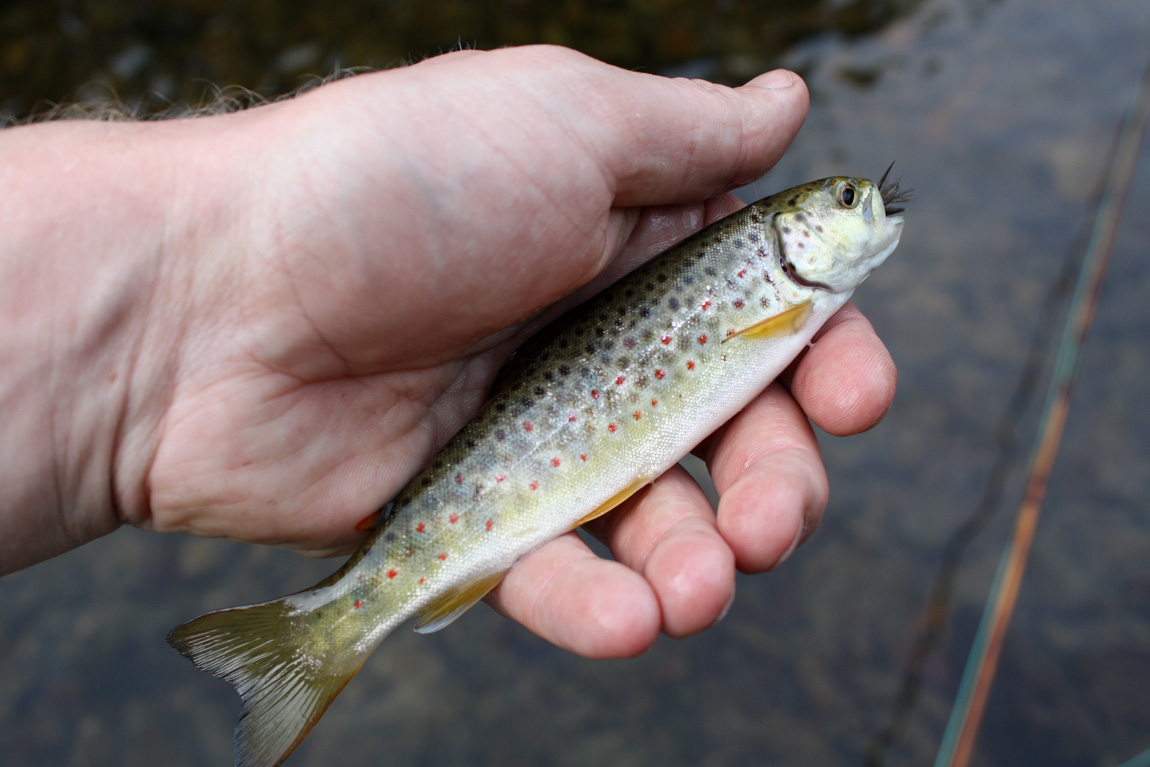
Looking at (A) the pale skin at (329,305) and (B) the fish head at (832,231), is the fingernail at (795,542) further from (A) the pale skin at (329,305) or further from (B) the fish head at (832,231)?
(B) the fish head at (832,231)

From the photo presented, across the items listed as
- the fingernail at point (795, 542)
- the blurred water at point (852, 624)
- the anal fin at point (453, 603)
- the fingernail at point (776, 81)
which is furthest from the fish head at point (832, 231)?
the blurred water at point (852, 624)

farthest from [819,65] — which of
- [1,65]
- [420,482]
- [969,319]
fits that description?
[1,65]

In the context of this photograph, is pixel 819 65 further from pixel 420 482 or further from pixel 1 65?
pixel 1 65

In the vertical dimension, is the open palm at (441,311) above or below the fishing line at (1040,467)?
above

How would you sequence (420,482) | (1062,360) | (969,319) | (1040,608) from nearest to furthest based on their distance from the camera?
1. (420,482)
2. (1040,608)
3. (1062,360)
4. (969,319)

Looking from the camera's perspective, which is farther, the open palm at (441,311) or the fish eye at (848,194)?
the fish eye at (848,194)

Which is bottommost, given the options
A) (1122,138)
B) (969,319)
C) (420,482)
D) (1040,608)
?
(1040,608)
